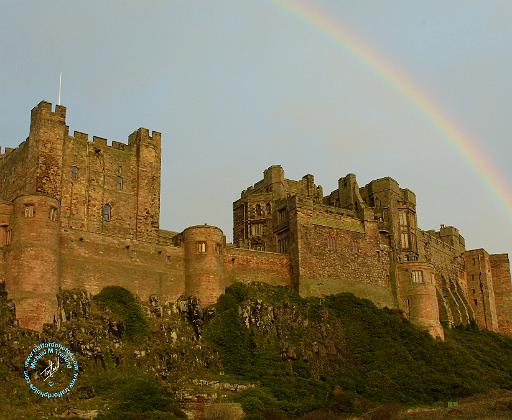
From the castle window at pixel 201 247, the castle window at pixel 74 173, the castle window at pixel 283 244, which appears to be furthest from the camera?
the castle window at pixel 283 244

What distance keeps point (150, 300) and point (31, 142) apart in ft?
49.9

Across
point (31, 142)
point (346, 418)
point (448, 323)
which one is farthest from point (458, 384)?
point (31, 142)

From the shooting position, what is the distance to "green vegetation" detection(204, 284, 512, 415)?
5069cm

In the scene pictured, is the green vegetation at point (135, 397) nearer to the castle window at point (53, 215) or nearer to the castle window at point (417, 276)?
the castle window at point (53, 215)

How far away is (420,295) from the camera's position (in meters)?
67.2

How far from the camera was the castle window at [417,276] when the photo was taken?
67.7 m

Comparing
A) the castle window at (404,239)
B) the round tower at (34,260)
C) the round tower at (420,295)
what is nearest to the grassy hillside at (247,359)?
the round tower at (34,260)

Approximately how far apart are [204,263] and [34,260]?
13.2 m

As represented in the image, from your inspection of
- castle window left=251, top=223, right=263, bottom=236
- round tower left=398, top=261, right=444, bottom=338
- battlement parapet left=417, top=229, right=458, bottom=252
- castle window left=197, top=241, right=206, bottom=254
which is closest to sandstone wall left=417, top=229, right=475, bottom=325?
battlement parapet left=417, top=229, right=458, bottom=252

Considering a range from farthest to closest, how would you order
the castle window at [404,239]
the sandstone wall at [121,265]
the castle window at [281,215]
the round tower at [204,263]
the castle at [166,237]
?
the castle window at [404,239]
the castle window at [281,215]
the round tower at [204,263]
the sandstone wall at [121,265]
the castle at [166,237]

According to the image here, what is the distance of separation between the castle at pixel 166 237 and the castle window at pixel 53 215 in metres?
Result: 0.10

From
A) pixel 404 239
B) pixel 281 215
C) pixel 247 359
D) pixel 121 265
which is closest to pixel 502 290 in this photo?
pixel 404 239

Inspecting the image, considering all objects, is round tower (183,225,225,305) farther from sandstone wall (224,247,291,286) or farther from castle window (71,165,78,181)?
castle window (71,165,78,181)

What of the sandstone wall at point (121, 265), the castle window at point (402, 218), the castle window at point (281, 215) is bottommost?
the sandstone wall at point (121, 265)
